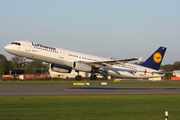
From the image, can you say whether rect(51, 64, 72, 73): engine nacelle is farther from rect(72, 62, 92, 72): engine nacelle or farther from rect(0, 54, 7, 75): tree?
rect(0, 54, 7, 75): tree

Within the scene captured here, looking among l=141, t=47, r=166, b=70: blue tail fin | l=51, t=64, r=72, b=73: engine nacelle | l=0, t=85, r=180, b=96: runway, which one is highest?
l=141, t=47, r=166, b=70: blue tail fin

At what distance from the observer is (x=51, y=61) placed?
39969mm

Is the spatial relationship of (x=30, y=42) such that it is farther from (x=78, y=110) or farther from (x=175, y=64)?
(x=175, y=64)

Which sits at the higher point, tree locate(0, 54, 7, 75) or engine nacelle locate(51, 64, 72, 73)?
tree locate(0, 54, 7, 75)

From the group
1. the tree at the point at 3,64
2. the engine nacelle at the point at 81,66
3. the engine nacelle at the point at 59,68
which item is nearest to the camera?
the engine nacelle at the point at 81,66

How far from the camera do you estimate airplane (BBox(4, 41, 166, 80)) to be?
124ft

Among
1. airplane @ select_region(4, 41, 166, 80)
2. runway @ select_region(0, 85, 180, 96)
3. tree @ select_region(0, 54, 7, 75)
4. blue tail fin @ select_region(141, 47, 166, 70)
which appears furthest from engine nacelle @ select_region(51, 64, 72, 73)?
tree @ select_region(0, 54, 7, 75)

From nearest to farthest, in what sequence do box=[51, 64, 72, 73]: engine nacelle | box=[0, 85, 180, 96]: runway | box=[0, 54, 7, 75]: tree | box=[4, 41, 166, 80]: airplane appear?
box=[0, 85, 180, 96]: runway → box=[4, 41, 166, 80]: airplane → box=[51, 64, 72, 73]: engine nacelle → box=[0, 54, 7, 75]: tree

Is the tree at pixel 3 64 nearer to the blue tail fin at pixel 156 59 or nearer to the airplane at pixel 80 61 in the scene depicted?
the airplane at pixel 80 61

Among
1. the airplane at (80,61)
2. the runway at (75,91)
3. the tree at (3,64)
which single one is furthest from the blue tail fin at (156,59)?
the tree at (3,64)

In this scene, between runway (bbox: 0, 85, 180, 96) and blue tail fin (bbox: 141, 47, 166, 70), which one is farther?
blue tail fin (bbox: 141, 47, 166, 70)

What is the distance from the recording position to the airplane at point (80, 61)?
37.9m

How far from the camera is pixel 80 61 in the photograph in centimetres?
4216

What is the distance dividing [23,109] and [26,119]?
326 centimetres
